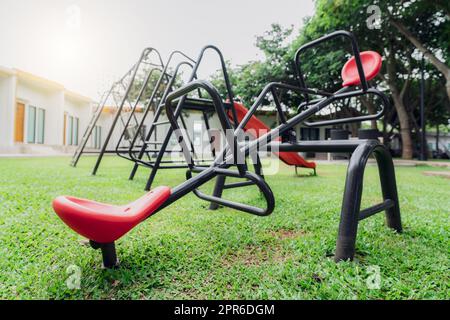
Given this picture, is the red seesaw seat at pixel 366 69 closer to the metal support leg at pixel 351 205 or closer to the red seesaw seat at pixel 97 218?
the metal support leg at pixel 351 205

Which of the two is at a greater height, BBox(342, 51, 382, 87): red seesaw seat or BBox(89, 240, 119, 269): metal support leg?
BBox(342, 51, 382, 87): red seesaw seat

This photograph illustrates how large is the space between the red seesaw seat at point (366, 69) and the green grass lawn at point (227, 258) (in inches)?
33.6

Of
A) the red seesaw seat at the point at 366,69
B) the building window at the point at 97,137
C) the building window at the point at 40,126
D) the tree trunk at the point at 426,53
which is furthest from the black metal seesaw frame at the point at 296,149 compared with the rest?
the building window at the point at 97,137

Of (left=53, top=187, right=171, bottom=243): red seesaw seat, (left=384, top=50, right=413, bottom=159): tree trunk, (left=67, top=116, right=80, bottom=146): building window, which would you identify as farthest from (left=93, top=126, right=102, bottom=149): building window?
(left=53, top=187, right=171, bottom=243): red seesaw seat

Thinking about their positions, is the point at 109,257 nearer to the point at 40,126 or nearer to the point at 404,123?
the point at 404,123

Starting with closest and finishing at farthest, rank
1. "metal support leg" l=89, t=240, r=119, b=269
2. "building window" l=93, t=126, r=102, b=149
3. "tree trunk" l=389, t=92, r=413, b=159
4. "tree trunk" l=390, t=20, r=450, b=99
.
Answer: "metal support leg" l=89, t=240, r=119, b=269 < "tree trunk" l=390, t=20, r=450, b=99 < "tree trunk" l=389, t=92, r=413, b=159 < "building window" l=93, t=126, r=102, b=149

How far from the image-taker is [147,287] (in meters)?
0.96

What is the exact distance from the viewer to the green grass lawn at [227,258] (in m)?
0.93

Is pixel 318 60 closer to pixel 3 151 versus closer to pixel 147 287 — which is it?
pixel 147 287

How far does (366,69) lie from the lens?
5.32ft

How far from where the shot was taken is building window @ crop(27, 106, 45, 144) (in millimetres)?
12211

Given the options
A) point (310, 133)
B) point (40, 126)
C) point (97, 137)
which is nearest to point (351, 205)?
point (40, 126)

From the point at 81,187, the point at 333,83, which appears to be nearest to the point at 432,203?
the point at 81,187

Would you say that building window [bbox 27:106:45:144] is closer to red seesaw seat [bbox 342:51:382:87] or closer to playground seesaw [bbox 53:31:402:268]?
playground seesaw [bbox 53:31:402:268]
